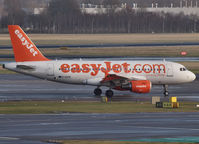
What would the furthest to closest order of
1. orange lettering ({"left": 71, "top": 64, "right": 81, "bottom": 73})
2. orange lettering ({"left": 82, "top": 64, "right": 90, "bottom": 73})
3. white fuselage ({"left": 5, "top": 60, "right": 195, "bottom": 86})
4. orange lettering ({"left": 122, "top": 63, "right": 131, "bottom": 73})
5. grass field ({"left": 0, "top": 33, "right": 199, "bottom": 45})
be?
grass field ({"left": 0, "top": 33, "right": 199, "bottom": 45}) → orange lettering ({"left": 122, "top": 63, "right": 131, "bottom": 73}) → orange lettering ({"left": 82, "top": 64, "right": 90, "bottom": 73}) → orange lettering ({"left": 71, "top": 64, "right": 81, "bottom": 73}) → white fuselage ({"left": 5, "top": 60, "right": 195, "bottom": 86})

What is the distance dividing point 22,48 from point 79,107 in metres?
11.7

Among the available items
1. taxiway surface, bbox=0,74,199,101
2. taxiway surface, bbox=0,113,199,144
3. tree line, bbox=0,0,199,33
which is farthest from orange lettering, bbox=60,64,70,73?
tree line, bbox=0,0,199,33

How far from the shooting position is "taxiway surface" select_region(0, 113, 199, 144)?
91.7ft

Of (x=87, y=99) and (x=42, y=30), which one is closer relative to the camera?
(x=87, y=99)

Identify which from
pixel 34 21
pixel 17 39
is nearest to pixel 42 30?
pixel 34 21

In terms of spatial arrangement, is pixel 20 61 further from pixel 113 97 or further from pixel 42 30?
pixel 42 30

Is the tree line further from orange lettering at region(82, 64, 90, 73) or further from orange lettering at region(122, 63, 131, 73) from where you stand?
orange lettering at region(82, 64, 90, 73)

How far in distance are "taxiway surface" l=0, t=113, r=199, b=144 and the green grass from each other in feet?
7.10

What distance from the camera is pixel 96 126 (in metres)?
31.3

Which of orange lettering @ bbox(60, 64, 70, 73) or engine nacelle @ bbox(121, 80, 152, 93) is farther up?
orange lettering @ bbox(60, 64, 70, 73)

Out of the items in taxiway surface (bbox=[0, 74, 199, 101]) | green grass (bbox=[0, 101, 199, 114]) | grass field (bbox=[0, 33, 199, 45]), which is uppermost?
grass field (bbox=[0, 33, 199, 45])

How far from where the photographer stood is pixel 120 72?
51.1 meters

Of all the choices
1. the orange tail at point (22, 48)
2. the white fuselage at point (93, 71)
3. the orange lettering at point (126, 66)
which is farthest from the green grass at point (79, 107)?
the orange lettering at point (126, 66)

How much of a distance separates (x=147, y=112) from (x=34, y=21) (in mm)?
138648
